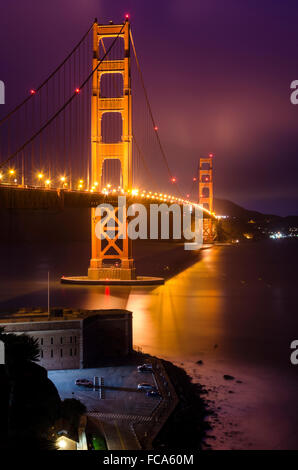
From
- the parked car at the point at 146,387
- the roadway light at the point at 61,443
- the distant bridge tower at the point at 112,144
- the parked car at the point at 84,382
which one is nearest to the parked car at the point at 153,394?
the parked car at the point at 146,387

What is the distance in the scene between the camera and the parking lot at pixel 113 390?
1149cm

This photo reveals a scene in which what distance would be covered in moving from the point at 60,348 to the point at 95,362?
42.8 inches

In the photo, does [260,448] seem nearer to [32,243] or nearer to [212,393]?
[212,393]

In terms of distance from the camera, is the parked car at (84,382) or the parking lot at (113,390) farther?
the parked car at (84,382)

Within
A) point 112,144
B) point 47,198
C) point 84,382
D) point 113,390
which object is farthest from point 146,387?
point 112,144

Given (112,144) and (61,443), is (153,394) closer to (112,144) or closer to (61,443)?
(61,443)

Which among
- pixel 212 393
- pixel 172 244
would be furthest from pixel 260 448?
pixel 172 244

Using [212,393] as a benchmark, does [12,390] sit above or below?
above

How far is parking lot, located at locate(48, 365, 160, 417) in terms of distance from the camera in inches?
452

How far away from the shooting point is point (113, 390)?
498 inches

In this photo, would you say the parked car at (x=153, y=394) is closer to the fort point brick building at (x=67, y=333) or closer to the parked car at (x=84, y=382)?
the parked car at (x=84, y=382)
